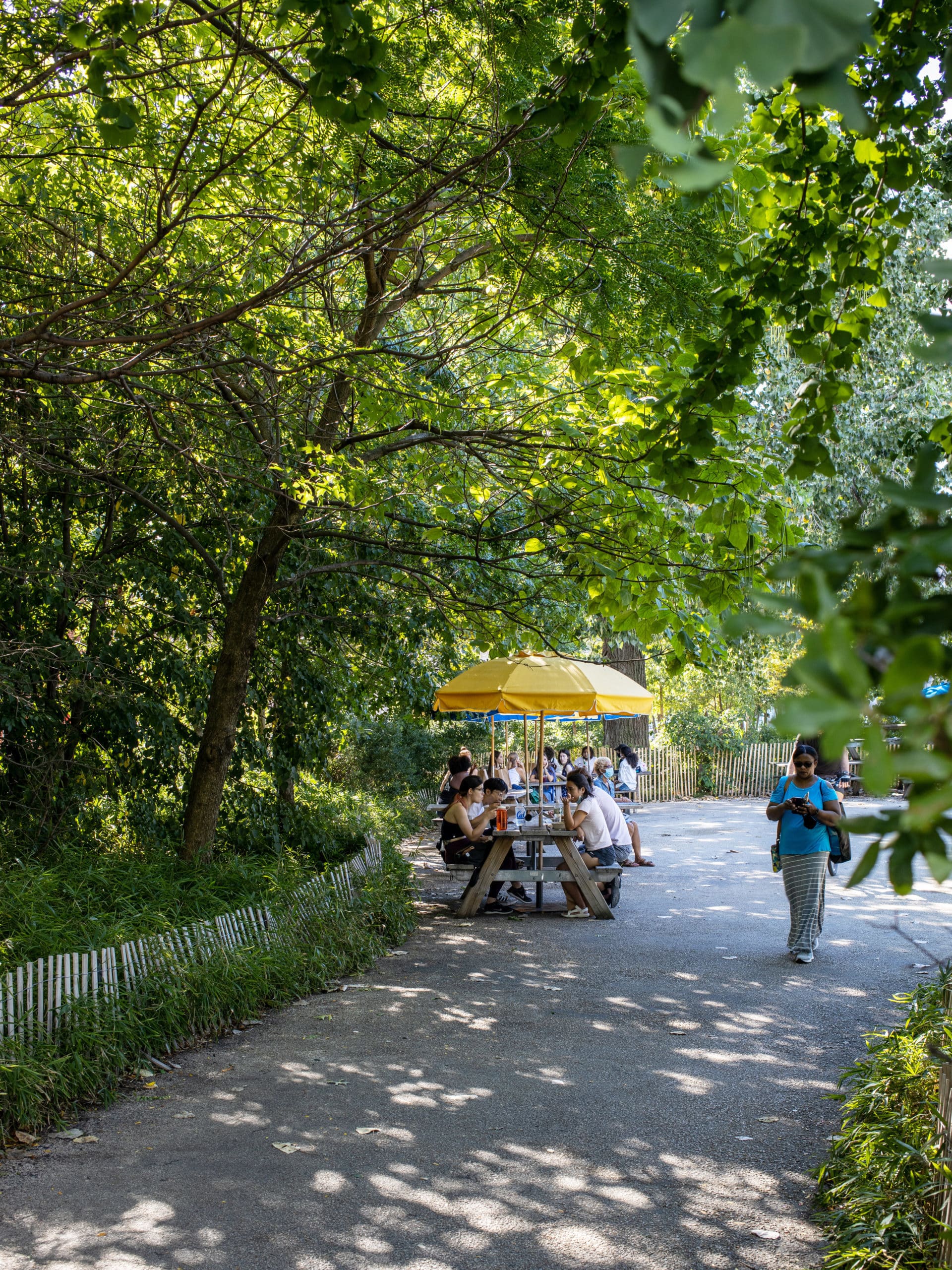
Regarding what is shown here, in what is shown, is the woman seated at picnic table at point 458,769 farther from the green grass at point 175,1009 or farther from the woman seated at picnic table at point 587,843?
the green grass at point 175,1009

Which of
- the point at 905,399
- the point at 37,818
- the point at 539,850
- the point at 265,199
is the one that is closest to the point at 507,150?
the point at 265,199

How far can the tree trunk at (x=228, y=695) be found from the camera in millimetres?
9695

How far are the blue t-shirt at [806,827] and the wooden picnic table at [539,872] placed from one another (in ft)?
8.82

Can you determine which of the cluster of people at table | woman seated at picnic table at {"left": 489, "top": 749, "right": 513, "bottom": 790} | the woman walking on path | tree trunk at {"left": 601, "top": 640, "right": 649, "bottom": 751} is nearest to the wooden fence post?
the woman walking on path

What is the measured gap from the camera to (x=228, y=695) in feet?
31.8

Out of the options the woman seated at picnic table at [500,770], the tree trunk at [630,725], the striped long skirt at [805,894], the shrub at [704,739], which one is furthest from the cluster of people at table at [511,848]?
the shrub at [704,739]

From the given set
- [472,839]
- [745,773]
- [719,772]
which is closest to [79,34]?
[472,839]

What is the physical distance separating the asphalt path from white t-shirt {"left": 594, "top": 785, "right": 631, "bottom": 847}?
10.5ft

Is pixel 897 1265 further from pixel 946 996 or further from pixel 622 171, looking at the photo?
pixel 622 171

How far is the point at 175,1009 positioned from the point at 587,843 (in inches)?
248

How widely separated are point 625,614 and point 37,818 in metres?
5.95

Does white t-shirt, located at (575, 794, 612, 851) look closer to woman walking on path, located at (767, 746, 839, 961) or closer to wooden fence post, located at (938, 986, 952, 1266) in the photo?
woman walking on path, located at (767, 746, 839, 961)

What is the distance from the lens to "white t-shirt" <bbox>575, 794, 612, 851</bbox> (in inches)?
473

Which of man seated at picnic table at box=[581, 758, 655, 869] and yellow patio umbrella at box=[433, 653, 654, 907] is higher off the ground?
yellow patio umbrella at box=[433, 653, 654, 907]
